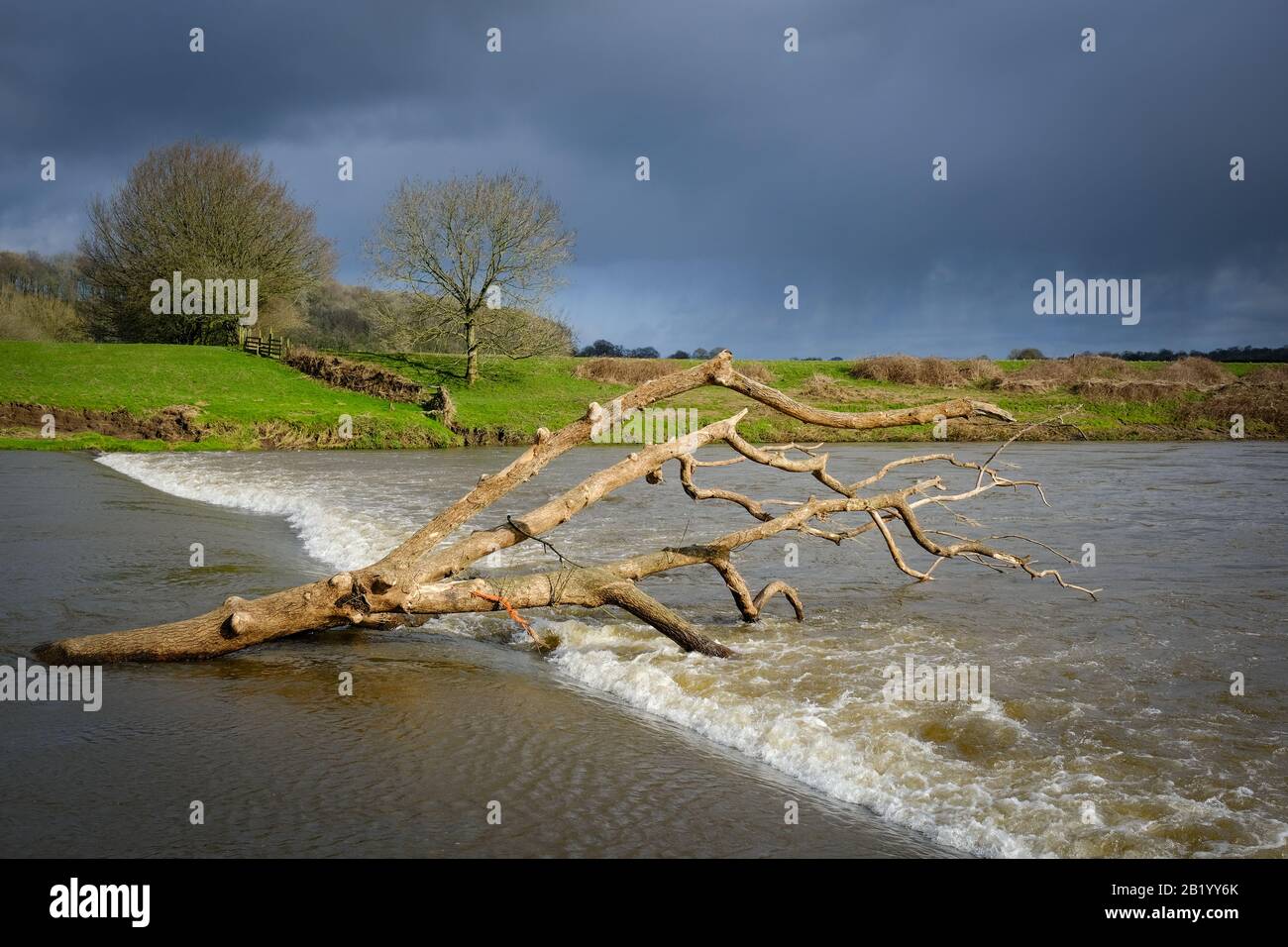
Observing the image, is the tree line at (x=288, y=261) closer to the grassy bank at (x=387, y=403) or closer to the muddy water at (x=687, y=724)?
the grassy bank at (x=387, y=403)

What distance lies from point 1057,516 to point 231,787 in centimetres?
1508

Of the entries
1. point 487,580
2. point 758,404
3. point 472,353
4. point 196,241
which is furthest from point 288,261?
point 487,580

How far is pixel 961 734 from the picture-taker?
609 centimetres

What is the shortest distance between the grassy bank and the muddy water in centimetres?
2185

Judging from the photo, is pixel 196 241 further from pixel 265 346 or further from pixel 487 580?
pixel 487 580

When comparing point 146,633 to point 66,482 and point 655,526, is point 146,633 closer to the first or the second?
point 655,526

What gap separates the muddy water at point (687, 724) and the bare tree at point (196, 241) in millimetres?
39953

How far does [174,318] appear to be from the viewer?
52812 millimetres

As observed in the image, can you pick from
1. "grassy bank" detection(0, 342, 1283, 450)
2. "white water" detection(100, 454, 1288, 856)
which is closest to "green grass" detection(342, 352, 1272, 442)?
"grassy bank" detection(0, 342, 1283, 450)

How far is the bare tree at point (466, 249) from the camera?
4272cm

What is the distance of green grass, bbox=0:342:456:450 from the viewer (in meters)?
34.2

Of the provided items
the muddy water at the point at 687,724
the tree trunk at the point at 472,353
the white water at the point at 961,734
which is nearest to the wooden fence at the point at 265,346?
the tree trunk at the point at 472,353

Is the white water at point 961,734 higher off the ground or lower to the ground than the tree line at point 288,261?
lower
